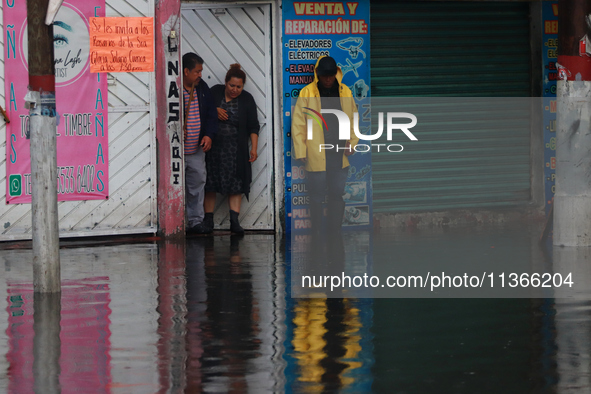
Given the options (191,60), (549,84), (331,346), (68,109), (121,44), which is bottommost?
(331,346)

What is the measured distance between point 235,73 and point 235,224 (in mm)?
1799

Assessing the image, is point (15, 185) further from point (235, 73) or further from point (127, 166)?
point (235, 73)

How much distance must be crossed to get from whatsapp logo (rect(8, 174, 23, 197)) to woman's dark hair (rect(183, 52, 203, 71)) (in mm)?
2287

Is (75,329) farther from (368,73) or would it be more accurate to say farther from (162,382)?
(368,73)

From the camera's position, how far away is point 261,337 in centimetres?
623

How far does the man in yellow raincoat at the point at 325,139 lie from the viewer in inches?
443

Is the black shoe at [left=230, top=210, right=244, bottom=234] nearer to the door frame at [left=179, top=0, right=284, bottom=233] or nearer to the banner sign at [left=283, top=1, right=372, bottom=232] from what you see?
the door frame at [left=179, top=0, right=284, bottom=233]

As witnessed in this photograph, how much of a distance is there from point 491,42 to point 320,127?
2899 millimetres

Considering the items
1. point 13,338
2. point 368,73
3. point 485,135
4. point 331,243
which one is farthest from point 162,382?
point 485,135

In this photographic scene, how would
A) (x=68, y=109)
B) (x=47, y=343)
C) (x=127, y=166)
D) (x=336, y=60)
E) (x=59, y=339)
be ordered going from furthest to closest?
1. (x=336, y=60)
2. (x=127, y=166)
3. (x=68, y=109)
4. (x=59, y=339)
5. (x=47, y=343)

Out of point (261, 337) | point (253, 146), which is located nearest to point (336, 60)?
point (253, 146)

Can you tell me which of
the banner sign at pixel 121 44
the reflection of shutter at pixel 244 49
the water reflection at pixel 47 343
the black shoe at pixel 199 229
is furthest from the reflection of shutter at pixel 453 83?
the water reflection at pixel 47 343

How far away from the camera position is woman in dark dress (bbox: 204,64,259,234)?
11547 mm

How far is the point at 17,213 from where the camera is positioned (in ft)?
35.4
